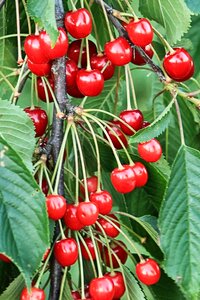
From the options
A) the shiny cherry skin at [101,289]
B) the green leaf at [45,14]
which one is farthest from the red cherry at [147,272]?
the green leaf at [45,14]

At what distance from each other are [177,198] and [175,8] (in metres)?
0.45

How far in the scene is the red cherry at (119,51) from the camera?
1.74m

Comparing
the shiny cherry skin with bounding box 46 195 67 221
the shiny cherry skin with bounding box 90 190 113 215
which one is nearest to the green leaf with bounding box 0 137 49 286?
the shiny cherry skin with bounding box 46 195 67 221

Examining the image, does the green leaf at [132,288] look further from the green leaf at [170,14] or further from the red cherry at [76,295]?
the green leaf at [170,14]

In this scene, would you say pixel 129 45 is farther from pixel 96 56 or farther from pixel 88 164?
pixel 88 164

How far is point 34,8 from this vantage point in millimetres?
1580

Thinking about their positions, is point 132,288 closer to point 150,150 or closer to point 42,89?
point 150,150

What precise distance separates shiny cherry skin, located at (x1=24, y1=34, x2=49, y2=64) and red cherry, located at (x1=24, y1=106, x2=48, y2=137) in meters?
0.18

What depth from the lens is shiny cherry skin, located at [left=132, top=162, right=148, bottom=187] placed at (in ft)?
5.89

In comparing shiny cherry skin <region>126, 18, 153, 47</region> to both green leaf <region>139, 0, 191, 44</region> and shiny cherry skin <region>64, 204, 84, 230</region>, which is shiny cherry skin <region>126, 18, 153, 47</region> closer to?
green leaf <region>139, 0, 191, 44</region>

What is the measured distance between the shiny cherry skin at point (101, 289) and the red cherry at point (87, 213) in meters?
0.14

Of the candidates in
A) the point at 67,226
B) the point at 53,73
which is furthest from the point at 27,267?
the point at 53,73

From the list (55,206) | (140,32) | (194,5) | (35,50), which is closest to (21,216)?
(55,206)

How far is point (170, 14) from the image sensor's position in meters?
1.88
